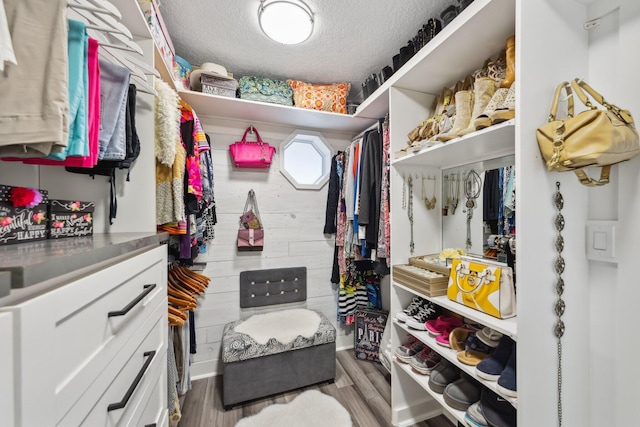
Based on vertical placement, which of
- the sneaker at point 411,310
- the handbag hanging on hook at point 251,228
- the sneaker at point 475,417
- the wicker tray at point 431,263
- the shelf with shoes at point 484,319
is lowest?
the sneaker at point 475,417

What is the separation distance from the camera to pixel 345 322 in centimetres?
225

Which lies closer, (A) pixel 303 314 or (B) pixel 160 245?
(B) pixel 160 245

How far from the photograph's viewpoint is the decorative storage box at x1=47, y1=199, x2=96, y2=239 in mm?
823

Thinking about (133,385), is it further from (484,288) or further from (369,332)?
(369,332)

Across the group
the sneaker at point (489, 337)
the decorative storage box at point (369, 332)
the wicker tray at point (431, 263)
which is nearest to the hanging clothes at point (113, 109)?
the wicker tray at point (431, 263)

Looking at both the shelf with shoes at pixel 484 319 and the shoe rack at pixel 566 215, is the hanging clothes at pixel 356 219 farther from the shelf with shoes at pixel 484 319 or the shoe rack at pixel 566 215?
the shoe rack at pixel 566 215

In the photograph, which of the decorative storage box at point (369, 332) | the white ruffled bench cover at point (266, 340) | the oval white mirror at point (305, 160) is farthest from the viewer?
the oval white mirror at point (305, 160)

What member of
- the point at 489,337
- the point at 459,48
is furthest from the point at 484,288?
the point at 459,48

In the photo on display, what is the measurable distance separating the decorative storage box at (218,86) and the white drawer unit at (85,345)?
127 centimetres

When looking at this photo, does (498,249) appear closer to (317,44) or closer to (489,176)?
(489,176)

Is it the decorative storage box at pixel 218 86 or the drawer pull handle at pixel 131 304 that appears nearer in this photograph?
the drawer pull handle at pixel 131 304

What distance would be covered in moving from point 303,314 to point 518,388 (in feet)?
4.59

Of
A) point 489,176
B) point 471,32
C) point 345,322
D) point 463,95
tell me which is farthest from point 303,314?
point 471,32

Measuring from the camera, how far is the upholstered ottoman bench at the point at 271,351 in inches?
62.4
